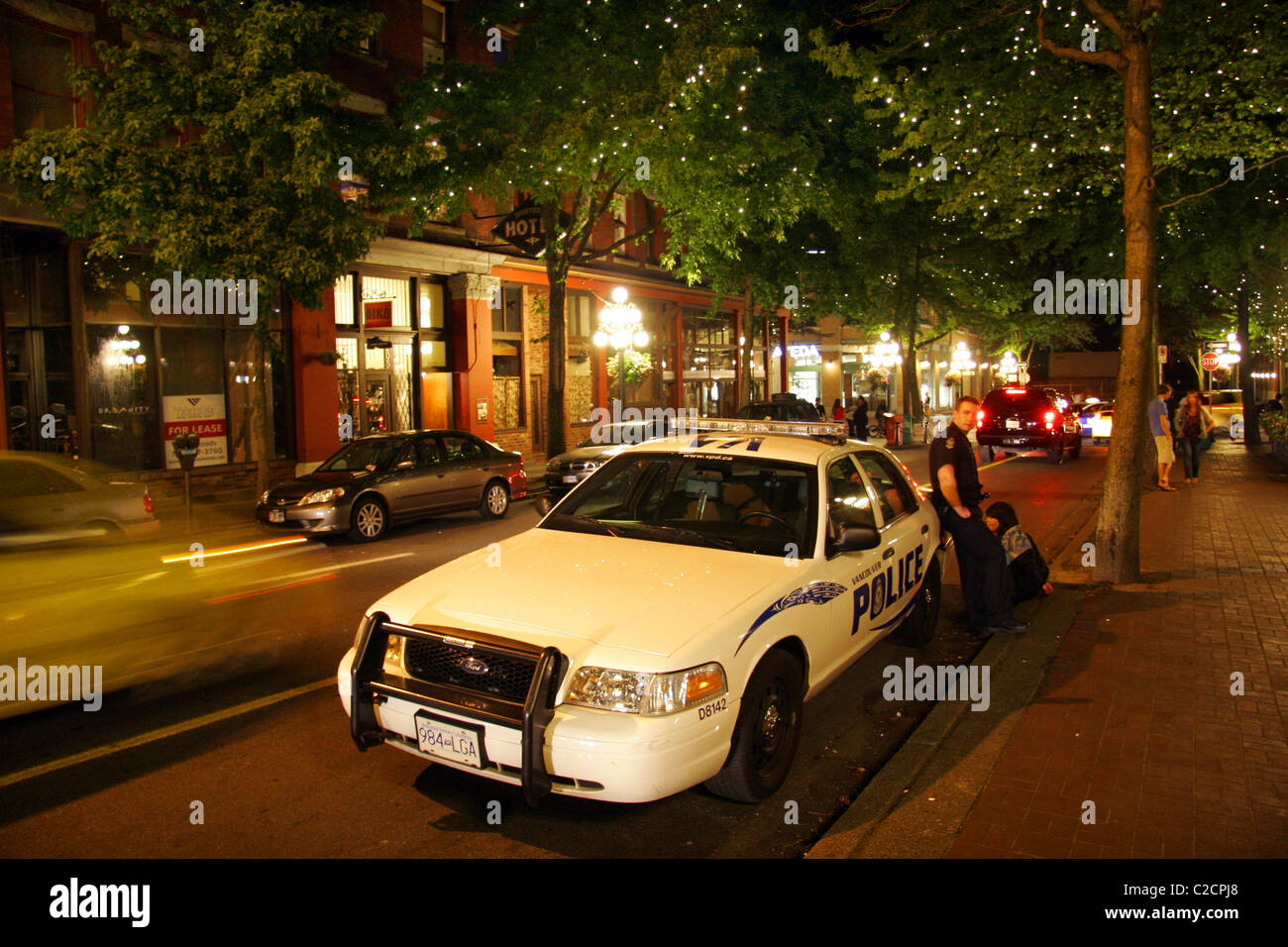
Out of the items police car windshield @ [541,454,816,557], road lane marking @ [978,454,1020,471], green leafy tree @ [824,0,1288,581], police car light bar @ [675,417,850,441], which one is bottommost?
road lane marking @ [978,454,1020,471]

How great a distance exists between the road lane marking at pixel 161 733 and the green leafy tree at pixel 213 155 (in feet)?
29.8

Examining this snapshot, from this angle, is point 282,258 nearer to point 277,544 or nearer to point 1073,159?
point 277,544

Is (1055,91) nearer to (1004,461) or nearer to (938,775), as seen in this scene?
(938,775)

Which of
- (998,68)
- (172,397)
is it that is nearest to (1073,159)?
(998,68)

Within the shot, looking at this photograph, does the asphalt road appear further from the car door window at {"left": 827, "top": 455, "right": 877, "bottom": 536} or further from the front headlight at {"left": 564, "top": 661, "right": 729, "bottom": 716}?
the car door window at {"left": 827, "top": 455, "right": 877, "bottom": 536}

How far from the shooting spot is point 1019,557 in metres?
8.16

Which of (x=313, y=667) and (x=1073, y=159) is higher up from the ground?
(x=1073, y=159)

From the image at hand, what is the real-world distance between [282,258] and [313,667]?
28.9 ft

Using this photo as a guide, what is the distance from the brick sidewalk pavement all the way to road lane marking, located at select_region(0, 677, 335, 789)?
4.20 meters

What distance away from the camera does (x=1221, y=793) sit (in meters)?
4.40

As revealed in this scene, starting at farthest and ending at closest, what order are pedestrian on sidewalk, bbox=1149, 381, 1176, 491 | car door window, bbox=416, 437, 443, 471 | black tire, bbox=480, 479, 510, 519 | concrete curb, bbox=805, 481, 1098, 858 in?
pedestrian on sidewalk, bbox=1149, 381, 1176, 491 → black tire, bbox=480, 479, 510, 519 → car door window, bbox=416, 437, 443, 471 → concrete curb, bbox=805, 481, 1098, 858

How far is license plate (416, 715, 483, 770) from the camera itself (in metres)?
3.87

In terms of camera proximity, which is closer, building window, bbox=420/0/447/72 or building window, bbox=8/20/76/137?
building window, bbox=8/20/76/137

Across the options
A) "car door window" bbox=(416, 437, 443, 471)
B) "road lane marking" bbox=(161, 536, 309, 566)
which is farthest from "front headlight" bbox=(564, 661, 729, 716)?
"car door window" bbox=(416, 437, 443, 471)
